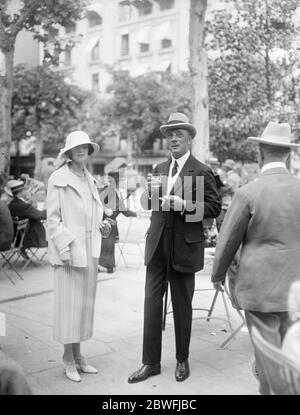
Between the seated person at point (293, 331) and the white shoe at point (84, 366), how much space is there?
162cm

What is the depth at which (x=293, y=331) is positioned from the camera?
2.37 meters

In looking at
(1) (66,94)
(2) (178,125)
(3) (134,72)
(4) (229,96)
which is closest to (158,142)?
(3) (134,72)

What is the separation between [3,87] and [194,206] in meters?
7.60

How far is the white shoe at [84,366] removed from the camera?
387 cm

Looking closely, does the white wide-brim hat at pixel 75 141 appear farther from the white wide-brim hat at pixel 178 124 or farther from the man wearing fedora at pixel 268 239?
the man wearing fedora at pixel 268 239

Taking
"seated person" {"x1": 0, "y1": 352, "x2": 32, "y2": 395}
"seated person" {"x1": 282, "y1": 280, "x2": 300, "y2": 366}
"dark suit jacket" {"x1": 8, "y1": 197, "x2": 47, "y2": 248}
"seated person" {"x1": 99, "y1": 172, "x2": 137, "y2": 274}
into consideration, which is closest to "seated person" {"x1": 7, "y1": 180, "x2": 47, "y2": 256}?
"dark suit jacket" {"x1": 8, "y1": 197, "x2": 47, "y2": 248}

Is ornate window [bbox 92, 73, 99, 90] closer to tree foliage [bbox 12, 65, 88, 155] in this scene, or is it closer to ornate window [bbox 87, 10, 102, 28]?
tree foliage [bbox 12, 65, 88, 155]

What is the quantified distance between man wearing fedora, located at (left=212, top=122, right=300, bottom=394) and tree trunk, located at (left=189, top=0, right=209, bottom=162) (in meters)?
7.61

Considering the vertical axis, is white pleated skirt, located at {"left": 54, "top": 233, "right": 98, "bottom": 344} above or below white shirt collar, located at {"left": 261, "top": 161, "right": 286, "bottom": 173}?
below

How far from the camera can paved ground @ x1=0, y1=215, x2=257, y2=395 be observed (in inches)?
143

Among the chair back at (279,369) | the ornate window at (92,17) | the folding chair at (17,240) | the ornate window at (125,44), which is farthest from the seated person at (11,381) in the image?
the ornate window at (125,44)

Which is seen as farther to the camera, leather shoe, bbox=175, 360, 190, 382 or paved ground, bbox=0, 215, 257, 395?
leather shoe, bbox=175, 360, 190, 382

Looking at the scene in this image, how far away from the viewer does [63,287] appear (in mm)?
3707

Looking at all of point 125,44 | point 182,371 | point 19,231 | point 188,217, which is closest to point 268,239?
point 188,217
